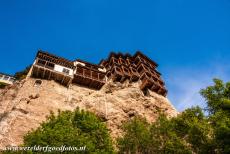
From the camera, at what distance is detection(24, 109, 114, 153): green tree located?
1738cm

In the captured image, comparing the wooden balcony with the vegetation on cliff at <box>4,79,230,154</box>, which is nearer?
the vegetation on cliff at <box>4,79,230,154</box>

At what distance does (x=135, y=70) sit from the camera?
4631 cm

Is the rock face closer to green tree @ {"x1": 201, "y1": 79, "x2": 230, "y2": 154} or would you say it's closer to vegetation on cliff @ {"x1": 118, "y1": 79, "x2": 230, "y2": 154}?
vegetation on cliff @ {"x1": 118, "y1": 79, "x2": 230, "y2": 154}

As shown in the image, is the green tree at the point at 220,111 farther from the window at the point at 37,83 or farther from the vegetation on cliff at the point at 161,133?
the window at the point at 37,83

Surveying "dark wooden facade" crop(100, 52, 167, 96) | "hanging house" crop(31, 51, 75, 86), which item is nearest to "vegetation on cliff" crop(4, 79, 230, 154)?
"hanging house" crop(31, 51, 75, 86)

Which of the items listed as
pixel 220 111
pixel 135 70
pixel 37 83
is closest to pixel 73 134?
pixel 220 111

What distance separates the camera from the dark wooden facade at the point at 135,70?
137 ft

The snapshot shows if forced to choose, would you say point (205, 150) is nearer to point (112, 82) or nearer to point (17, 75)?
point (112, 82)

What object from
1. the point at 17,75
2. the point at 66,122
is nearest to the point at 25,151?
the point at 66,122

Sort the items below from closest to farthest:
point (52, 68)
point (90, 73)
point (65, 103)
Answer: point (65, 103) < point (52, 68) < point (90, 73)

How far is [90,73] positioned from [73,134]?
77.7 feet

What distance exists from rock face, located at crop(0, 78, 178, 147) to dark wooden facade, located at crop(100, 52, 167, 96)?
161 centimetres

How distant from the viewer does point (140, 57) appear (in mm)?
51500

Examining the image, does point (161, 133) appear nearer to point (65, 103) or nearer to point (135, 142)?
point (135, 142)
